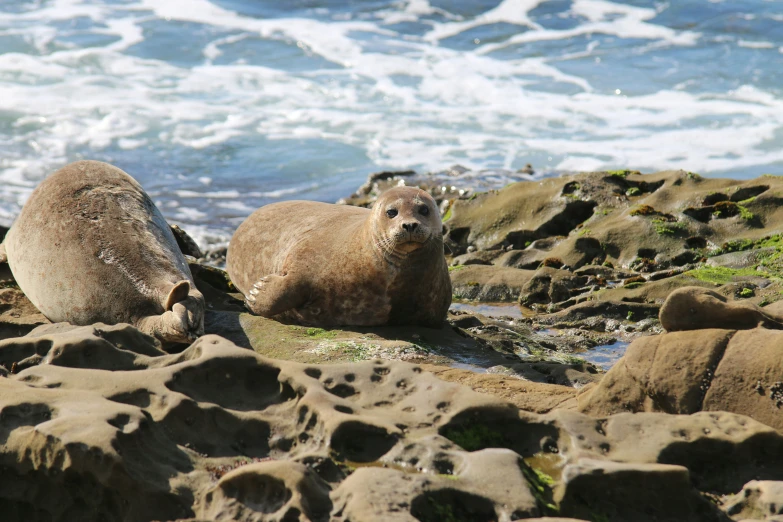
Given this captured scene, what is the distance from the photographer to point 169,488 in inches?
140

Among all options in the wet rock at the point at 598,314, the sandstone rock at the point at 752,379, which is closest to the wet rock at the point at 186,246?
the wet rock at the point at 598,314

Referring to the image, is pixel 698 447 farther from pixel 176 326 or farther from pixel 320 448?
pixel 176 326

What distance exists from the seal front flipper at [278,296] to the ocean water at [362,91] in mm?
6433

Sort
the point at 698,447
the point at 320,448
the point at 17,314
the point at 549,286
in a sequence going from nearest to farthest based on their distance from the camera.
→ the point at 320,448, the point at 698,447, the point at 17,314, the point at 549,286

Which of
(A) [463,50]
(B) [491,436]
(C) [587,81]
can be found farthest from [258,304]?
(A) [463,50]

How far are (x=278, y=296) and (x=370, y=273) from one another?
0.75 m

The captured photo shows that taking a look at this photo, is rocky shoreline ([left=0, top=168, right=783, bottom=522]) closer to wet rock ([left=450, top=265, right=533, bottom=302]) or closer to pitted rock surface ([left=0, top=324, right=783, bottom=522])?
pitted rock surface ([left=0, top=324, right=783, bottom=522])

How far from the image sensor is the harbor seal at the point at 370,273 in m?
6.83

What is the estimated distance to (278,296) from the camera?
714 cm

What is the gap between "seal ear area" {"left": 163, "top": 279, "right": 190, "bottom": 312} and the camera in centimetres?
613

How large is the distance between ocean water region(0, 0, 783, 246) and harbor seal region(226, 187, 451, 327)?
6466mm

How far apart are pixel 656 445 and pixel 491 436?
0.67 metres

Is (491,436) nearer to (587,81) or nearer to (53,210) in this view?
(53,210)

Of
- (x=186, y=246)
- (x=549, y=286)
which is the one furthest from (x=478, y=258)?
(x=186, y=246)
